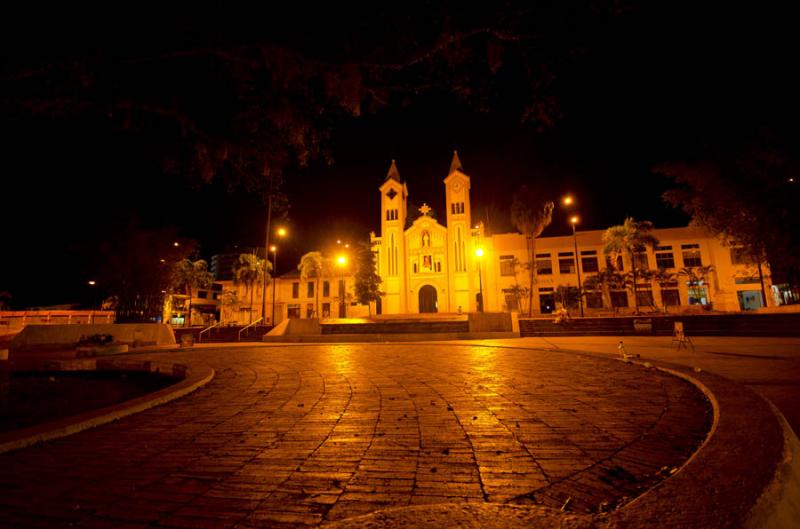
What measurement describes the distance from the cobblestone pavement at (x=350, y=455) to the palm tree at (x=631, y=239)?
131 feet

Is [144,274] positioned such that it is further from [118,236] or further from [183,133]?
[183,133]

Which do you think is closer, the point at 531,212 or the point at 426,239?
the point at 531,212

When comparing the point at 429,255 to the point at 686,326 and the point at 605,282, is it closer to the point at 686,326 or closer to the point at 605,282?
the point at 605,282

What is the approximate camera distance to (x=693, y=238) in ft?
140

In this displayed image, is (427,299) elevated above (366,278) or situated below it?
below

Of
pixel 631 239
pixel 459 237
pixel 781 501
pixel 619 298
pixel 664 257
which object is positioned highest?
pixel 459 237

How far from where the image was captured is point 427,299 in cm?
4756

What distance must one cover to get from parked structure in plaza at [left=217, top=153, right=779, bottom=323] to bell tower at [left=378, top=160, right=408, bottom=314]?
0.13 m

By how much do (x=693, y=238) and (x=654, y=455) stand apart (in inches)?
2009

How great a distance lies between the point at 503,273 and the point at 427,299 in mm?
9992

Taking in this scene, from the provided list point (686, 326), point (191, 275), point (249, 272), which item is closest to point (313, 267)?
point (249, 272)

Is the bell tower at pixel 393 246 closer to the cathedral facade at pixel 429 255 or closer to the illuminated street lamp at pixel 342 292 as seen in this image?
the cathedral facade at pixel 429 255

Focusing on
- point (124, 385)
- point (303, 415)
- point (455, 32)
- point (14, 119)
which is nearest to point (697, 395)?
point (303, 415)

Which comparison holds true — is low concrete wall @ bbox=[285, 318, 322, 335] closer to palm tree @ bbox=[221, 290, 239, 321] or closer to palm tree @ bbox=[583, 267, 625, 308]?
palm tree @ bbox=[583, 267, 625, 308]
